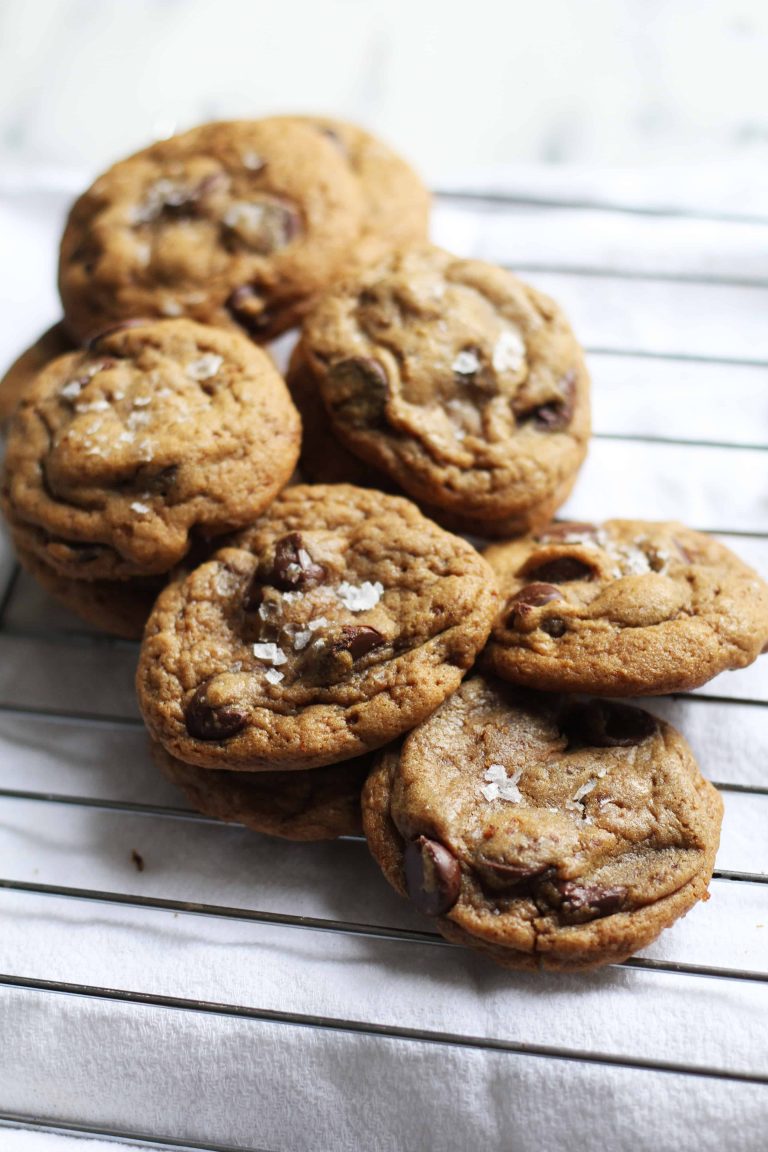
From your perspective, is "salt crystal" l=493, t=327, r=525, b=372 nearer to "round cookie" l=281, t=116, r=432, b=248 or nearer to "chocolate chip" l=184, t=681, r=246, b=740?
"round cookie" l=281, t=116, r=432, b=248

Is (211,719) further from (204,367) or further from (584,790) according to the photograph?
(204,367)

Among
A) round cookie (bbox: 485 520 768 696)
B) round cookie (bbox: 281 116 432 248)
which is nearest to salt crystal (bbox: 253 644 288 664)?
round cookie (bbox: 485 520 768 696)

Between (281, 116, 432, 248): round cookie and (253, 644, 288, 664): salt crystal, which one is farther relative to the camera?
(281, 116, 432, 248): round cookie

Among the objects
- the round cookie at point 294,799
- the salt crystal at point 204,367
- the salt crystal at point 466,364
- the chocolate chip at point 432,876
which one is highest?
the salt crystal at point 466,364

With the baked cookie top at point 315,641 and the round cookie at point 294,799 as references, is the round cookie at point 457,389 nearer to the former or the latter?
the baked cookie top at point 315,641

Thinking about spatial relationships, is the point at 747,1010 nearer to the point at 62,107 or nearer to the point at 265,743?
the point at 265,743

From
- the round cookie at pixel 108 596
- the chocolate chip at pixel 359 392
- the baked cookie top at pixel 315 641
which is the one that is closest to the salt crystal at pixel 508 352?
the chocolate chip at pixel 359 392
